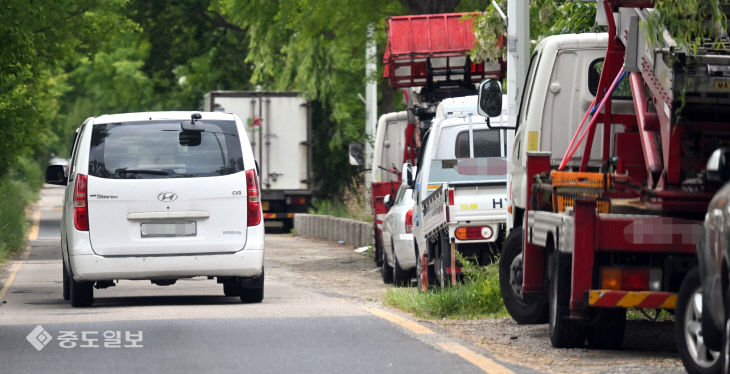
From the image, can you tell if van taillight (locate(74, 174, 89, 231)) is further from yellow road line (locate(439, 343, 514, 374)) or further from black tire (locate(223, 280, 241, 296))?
yellow road line (locate(439, 343, 514, 374))

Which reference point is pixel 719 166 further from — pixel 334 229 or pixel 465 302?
pixel 334 229

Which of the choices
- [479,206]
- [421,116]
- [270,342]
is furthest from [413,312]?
[421,116]

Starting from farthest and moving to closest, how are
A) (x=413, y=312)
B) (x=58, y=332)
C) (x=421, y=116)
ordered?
(x=421, y=116)
(x=413, y=312)
(x=58, y=332)

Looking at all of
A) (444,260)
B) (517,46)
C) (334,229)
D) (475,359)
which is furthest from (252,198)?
(334,229)

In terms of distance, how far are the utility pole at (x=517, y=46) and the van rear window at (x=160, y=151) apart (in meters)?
3.06

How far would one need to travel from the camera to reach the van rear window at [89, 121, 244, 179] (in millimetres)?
13945

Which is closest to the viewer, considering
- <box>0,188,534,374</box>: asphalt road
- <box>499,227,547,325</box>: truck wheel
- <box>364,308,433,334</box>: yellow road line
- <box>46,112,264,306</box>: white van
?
<box>0,188,534,374</box>: asphalt road

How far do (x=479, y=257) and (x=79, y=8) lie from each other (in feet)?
64.9

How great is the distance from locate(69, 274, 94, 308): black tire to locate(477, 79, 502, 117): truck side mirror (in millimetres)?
4190

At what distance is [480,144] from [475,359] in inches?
292

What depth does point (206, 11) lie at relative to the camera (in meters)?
50.2

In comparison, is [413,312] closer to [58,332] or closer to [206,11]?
[58,332]

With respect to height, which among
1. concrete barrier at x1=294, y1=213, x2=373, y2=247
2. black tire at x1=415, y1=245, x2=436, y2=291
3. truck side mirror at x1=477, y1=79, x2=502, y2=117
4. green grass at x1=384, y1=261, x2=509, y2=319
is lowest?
concrete barrier at x1=294, y1=213, x2=373, y2=247

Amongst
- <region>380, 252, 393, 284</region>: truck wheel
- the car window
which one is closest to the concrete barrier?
<region>380, 252, 393, 284</region>: truck wheel
